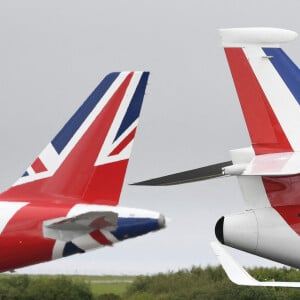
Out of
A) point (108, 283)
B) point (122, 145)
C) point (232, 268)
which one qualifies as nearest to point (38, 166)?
point (122, 145)

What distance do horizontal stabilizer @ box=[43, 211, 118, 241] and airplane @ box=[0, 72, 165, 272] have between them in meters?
0.03

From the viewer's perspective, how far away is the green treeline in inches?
2399

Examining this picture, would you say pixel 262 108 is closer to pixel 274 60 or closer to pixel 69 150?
pixel 274 60

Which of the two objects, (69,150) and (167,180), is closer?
(167,180)

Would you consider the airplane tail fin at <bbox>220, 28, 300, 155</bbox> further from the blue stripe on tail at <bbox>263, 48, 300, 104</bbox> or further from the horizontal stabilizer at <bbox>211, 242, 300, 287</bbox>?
the horizontal stabilizer at <bbox>211, 242, 300, 287</bbox>

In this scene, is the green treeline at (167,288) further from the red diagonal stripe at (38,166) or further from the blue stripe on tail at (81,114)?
the blue stripe on tail at (81,114)

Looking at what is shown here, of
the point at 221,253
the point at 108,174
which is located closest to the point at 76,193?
the point at 108,174

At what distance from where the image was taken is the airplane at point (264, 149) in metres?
47.2

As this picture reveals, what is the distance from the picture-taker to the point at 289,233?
1860 inches

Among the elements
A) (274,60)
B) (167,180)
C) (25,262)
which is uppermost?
(274,60)

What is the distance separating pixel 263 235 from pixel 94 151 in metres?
6.21

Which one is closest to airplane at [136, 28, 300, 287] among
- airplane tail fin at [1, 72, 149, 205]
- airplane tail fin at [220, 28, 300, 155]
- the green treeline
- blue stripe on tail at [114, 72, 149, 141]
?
airplane tail fin at [220, 28, 300, 155]

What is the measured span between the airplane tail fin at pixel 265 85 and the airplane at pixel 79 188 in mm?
3825

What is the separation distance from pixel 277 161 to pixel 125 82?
732 cm
